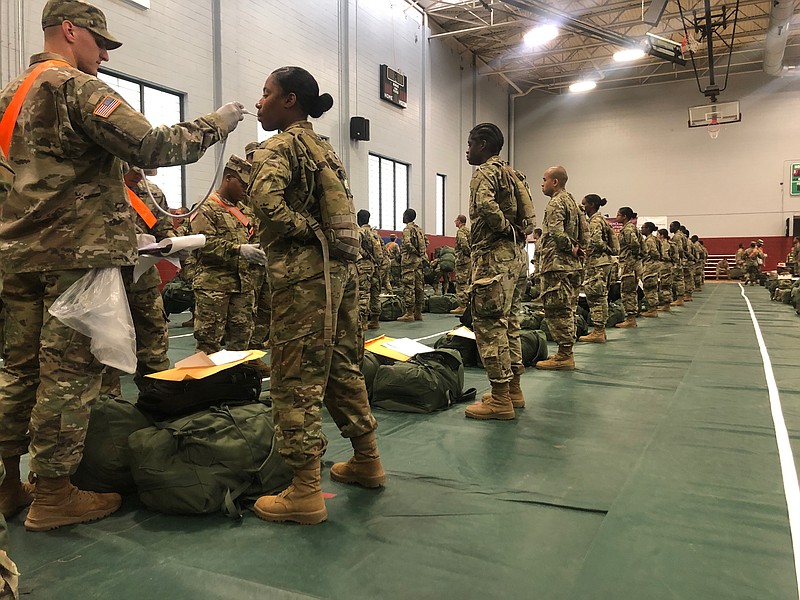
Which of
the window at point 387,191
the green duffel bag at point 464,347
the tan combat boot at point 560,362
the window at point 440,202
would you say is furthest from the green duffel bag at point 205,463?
the window at point 440,202

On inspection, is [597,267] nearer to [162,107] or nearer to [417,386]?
[417,386]

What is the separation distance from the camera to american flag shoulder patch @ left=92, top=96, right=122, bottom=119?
6.56 feet

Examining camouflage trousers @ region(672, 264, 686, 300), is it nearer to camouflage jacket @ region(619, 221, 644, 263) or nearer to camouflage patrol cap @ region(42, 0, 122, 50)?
camouflage jacket @ region(619, 221, 644, 263)

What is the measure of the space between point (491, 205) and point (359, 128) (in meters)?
10.9

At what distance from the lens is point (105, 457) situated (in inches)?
94.3

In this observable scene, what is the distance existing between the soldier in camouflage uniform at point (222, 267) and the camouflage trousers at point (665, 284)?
8737mm

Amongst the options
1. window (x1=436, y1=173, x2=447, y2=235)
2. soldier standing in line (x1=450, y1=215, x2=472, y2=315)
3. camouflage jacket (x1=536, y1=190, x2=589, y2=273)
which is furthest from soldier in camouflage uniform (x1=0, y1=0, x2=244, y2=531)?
window (x1=436, y1=173, x2=447, y2=235)

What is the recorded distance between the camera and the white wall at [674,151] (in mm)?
21594

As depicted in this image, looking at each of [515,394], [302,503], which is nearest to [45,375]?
[302,503]

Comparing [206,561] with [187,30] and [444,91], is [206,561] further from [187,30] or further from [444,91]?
[444,91]

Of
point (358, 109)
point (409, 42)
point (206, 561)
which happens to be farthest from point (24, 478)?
point (409, 42)

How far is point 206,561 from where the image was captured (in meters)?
1.96

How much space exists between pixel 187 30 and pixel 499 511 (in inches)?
401

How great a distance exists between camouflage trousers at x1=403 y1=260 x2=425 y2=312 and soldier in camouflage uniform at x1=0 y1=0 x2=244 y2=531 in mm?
7734
